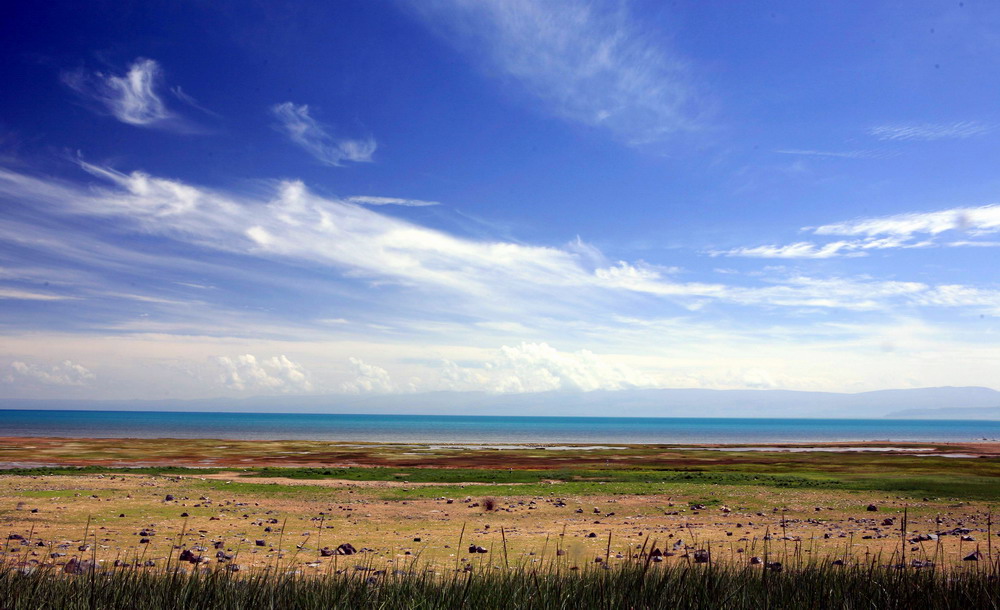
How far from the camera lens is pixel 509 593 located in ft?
24.2

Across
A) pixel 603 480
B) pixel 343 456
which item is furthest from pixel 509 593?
pixel 343 456

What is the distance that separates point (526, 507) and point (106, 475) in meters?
26.3

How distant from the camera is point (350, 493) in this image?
30344mm

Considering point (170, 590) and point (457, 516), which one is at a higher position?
point (170, 590)

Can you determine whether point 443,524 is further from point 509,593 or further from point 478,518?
point 509,593

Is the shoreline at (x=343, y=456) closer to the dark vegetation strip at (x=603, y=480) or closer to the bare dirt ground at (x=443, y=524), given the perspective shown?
the dark vegetation strip at (x=603, y=480)

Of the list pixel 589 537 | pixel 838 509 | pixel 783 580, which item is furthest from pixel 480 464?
pixel 783 580

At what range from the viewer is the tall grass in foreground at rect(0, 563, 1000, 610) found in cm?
685

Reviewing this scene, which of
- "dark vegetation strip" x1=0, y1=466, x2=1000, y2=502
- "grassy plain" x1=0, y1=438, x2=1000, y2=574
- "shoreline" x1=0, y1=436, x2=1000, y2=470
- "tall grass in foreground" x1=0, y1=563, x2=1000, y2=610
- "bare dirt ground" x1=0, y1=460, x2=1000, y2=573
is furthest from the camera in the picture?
"shoreline" x1=0, y1=436, x2=1000, y2=470

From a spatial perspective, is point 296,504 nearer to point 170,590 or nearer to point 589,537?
point 589,537

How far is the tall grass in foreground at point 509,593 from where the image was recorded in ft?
22.5

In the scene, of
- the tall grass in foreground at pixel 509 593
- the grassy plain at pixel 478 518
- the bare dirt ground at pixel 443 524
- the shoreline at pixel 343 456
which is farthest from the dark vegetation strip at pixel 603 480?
the tall grass in foreground at pixel 509 593

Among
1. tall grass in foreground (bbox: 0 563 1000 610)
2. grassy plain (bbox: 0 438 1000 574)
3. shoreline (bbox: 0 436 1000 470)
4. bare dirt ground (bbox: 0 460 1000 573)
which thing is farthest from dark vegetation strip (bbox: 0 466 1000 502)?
tall grass in foreground (bbox: 0 563 1000 610)

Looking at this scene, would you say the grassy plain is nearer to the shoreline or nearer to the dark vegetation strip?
the dark vegetation strip
